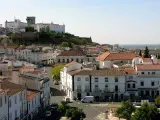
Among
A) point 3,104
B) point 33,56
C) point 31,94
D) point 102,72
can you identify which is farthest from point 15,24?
point 3,104

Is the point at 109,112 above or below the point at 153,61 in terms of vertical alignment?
below

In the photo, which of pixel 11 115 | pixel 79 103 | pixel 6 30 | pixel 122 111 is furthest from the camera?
Result: pixel 6 30

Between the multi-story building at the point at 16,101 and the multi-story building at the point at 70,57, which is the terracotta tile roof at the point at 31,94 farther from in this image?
the multi-story building at the point at 70,57

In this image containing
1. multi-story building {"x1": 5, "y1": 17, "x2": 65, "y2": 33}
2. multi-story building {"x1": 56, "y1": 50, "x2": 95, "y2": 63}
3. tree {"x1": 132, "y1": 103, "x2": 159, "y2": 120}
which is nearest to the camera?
tree {"x1": 132, "y1": 103, "x2": 159, "y2": 120}

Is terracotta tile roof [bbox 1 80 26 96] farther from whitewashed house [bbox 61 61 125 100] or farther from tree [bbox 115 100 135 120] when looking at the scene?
whitewashed house [bbox 61 61 125 100]

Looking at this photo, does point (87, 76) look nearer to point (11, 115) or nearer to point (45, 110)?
point (45, 110)

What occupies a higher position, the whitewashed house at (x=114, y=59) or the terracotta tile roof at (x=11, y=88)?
the whitewashed house at (x=114, y=59)

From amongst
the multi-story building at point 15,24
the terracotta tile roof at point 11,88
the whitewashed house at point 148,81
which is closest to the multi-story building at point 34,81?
the terracotta tile roof at point 11,88

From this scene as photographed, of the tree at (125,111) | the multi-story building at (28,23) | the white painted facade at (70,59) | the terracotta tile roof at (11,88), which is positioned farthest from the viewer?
the multi-story building at (28,23)

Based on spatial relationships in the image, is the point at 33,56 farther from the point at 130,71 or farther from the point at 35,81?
the point at 35,81

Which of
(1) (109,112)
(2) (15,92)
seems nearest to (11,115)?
(2) (15,92)

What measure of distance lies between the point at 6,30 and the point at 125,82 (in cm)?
11670

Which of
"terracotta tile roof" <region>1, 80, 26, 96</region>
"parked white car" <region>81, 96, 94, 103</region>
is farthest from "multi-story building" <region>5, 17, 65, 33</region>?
"terracotta tile roof" <region>1, 80, 26, 96</region>

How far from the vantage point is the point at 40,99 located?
48.6 meters
